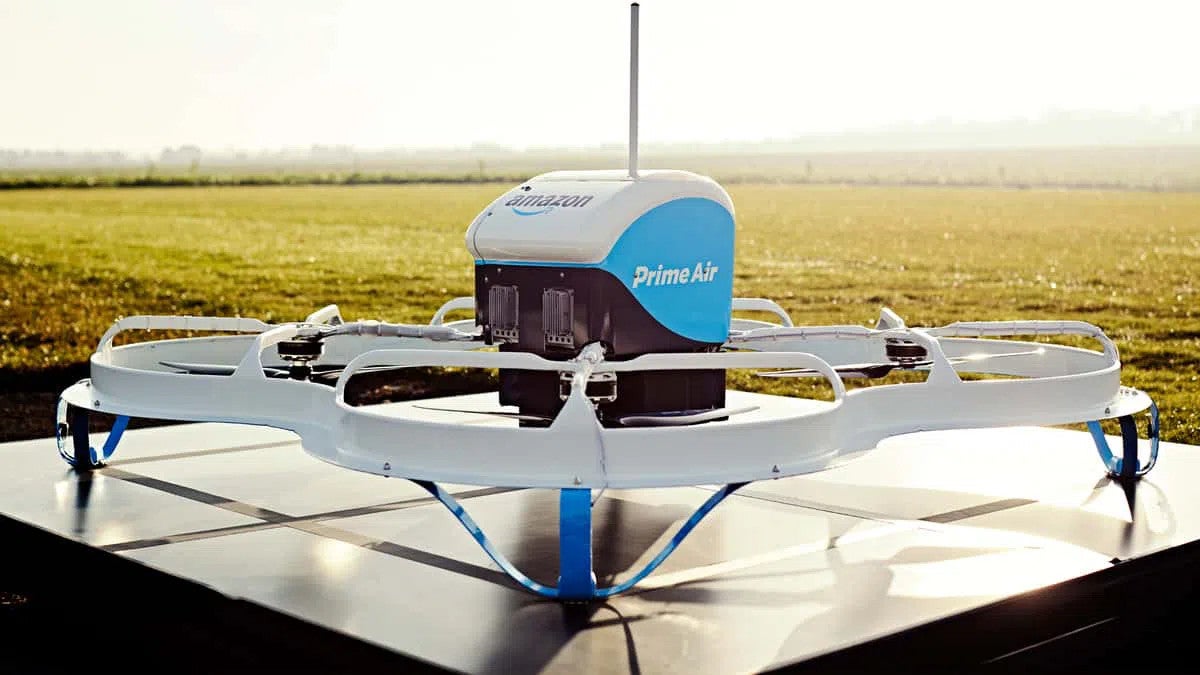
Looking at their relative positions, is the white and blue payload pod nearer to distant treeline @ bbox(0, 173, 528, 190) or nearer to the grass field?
the grass field

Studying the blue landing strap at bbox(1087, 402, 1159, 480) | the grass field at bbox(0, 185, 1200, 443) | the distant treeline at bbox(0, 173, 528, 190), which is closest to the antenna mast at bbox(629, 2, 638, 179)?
the blue landing strap at bbox(1087, 402, 1159, 480)

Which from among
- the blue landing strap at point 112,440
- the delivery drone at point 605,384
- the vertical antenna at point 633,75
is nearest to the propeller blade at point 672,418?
the delivery drone at point 605,384

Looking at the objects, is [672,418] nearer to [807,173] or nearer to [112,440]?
[112,440]

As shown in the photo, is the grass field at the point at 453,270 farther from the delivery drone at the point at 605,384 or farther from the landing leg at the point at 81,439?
the delivery drone at the point at 605,384

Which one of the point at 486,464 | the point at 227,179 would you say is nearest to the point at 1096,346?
the point at 486,464

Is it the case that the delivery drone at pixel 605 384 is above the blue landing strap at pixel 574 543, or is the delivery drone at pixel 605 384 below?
above

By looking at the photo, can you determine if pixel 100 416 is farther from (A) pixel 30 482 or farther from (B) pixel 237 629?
(B) pixel 237 629
